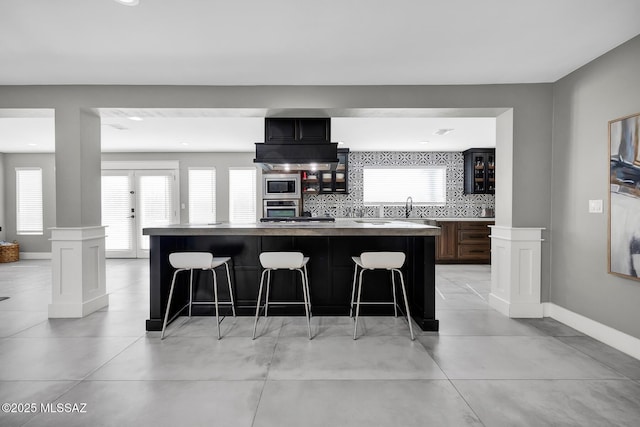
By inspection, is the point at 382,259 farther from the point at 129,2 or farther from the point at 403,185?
the point at 403,185

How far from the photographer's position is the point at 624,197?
2.51 meters

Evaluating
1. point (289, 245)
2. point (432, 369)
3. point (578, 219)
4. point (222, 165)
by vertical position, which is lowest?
point (432, 369)

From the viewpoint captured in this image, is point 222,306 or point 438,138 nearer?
point 222,306

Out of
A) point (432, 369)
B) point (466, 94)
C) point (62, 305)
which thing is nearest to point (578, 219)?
point (466, 94)

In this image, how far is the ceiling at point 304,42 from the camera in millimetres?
2127

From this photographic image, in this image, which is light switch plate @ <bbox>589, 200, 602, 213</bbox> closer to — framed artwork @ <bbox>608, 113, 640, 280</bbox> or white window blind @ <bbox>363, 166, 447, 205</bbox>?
framed artwork @ <bbox>608, 113, 640, 280</bbox>

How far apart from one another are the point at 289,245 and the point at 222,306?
3.22 ft

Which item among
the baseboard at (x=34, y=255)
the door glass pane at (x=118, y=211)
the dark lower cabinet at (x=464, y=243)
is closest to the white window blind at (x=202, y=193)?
the door glass pane at (x=118, y=211)

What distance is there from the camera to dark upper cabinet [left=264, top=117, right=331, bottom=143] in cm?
379

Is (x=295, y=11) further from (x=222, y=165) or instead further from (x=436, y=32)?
(x=222, y=165)

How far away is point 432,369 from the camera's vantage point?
2.25 m

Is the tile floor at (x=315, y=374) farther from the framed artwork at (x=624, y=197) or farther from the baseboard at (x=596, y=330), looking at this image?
the framed artwork at (x=624, y=197)

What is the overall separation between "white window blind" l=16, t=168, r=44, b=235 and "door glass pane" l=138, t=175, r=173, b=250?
7.50 feet

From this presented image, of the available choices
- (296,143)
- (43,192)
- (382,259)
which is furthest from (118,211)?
(382,259)
